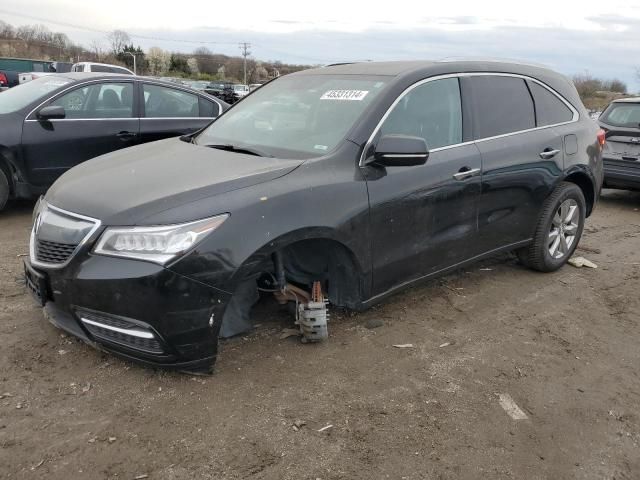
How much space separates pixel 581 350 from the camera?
3.71 meters

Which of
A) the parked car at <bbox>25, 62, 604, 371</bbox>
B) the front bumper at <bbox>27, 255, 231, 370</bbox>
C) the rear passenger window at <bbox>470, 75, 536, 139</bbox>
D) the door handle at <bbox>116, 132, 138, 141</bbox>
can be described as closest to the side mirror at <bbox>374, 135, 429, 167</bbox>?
the parked car at <bbox>25, 62, 604, 371</bbox>

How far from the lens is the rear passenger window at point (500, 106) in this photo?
422cm

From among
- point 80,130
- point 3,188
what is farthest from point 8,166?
point 80,130

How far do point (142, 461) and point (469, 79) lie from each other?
3.33 meters

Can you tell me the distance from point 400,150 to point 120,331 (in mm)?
1846

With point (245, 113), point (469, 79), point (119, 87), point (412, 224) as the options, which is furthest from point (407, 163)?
point (119, 87)

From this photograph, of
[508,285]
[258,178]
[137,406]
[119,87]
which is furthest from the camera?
[119,87]

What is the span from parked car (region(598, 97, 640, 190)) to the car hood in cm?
657

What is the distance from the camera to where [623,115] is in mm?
8492

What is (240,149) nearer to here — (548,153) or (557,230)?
(548,153)

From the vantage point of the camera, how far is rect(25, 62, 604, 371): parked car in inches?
110

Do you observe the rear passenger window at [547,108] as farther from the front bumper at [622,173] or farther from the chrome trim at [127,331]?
the front bumper at [622,173]

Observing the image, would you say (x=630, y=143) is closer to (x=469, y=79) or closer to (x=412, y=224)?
(x=469, y=79)

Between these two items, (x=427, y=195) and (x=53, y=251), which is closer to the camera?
(x=53, y=251)
